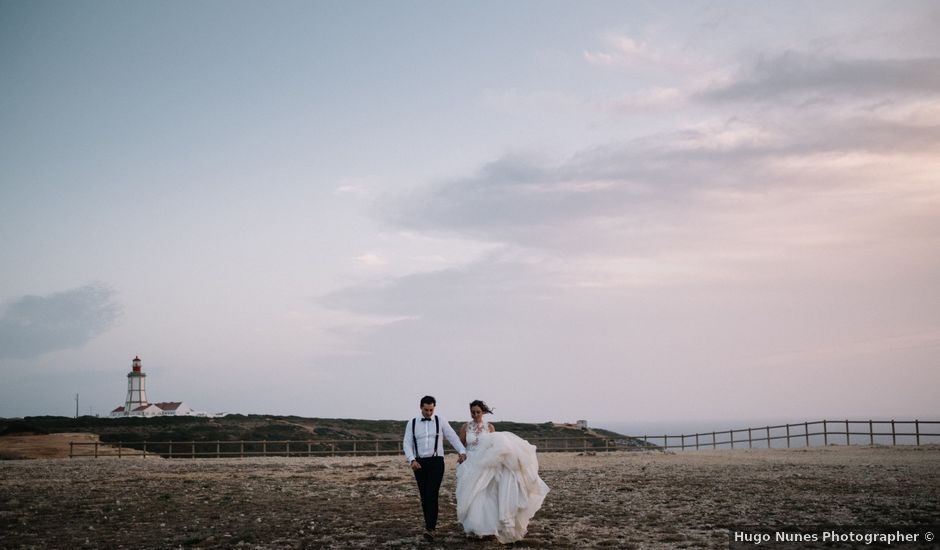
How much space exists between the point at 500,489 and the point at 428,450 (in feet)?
4.19

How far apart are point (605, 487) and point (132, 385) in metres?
93.5

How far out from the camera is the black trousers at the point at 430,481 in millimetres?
11914

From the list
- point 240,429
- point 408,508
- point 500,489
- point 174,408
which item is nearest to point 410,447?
point 500,489

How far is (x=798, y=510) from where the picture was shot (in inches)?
570

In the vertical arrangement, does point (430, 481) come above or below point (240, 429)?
above

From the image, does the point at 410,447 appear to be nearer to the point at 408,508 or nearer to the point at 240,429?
the point at 408,508

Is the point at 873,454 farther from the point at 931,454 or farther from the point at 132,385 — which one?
the point at 132,385

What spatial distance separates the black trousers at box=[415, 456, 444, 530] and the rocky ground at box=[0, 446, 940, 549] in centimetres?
44

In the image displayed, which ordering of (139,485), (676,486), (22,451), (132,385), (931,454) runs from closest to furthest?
1. (676,486)
2. (139,485)
3. (931,454)
4. (22,451)
5. (132,385)

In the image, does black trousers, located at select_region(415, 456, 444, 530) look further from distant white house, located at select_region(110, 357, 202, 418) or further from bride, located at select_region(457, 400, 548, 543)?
distant white house, located at select_region(110, 357, 202, 418)

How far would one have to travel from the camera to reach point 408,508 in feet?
53.5

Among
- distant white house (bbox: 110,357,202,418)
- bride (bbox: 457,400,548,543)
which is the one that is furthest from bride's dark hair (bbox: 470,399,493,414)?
distant white house (bbox: 110,357,202,418)

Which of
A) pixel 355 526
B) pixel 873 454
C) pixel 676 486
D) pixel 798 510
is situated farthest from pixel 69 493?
→ pixel 873 454

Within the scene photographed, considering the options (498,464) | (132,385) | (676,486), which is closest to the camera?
(498,464)
